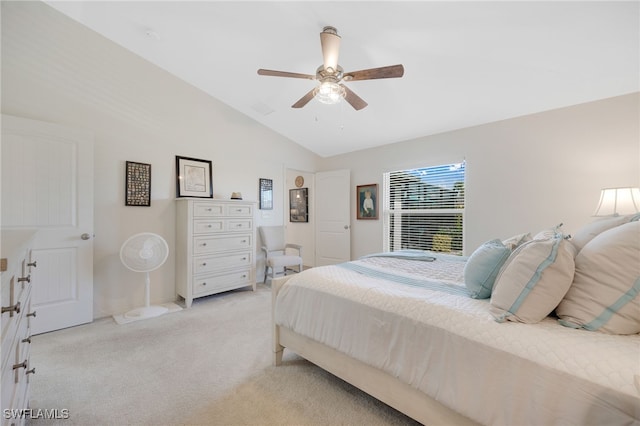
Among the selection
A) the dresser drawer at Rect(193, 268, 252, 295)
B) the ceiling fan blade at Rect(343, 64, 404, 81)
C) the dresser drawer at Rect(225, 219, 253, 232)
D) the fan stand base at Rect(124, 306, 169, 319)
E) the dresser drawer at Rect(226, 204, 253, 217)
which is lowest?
the fan stand base at Rect(124, 306, 169, 319)

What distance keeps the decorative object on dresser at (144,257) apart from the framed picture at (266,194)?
1.73m

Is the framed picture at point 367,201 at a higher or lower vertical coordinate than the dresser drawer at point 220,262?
higher

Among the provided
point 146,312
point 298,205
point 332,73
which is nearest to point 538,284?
point 332,73

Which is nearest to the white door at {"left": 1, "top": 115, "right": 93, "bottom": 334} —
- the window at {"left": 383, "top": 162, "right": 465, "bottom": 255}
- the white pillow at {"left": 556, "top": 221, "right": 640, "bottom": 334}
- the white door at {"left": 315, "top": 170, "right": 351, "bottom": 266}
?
the white door at {"left": 315, "top": 170, "right": 351, "bottom": 266}

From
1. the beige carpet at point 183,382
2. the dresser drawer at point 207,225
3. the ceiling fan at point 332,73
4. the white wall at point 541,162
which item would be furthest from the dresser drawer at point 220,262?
the white wall at point 541,162

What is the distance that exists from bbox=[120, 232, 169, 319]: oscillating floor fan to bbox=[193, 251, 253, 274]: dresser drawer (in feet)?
1.38

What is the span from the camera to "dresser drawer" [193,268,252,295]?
3330 mm

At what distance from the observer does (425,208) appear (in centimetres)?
405

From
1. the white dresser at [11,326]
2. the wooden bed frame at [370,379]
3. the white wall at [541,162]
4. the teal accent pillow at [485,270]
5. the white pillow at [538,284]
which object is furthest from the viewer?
the white wall at [541,162]

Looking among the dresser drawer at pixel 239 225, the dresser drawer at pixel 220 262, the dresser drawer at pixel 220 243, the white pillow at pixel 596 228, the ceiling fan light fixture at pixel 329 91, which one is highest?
the ceiling fan light fixture at pixel 329 91

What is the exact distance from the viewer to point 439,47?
7.63 ft

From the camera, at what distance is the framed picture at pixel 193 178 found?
351 centimetres

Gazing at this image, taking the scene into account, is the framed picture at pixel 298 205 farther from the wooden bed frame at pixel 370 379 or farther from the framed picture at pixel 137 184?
the wooden bed frame at pixel 370 379

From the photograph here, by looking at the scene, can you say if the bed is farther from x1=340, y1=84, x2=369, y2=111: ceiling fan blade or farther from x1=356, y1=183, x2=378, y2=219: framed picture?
x1=356, y1=183, x2=378, y2=219: framed picture
